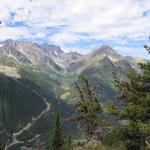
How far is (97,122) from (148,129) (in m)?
37.1

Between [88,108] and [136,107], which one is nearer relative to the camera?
[136,107]

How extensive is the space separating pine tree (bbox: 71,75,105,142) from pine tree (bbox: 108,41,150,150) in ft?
93.2

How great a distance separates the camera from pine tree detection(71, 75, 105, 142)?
7141 cm

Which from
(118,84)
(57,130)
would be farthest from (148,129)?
(57,130)

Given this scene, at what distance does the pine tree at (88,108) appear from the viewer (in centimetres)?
7141

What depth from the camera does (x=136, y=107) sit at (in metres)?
37.5

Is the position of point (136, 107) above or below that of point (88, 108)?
below

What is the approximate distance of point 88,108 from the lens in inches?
2857

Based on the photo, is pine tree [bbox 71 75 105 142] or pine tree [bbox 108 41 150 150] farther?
pine tree [bbox 71 75 105 142]

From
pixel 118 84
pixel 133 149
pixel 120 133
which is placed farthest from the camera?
pixel 133 149

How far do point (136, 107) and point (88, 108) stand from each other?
116 ft

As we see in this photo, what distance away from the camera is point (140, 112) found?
37219 millimetres

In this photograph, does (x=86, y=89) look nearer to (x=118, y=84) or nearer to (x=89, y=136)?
(x=89, y=136)

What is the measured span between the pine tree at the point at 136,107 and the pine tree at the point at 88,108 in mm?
28409
